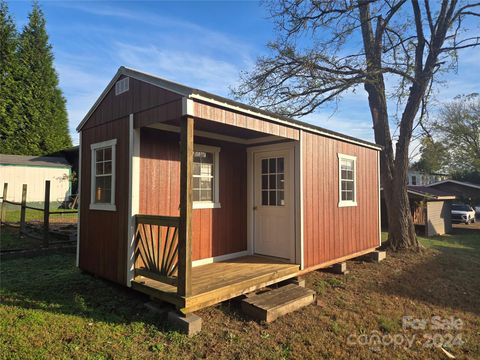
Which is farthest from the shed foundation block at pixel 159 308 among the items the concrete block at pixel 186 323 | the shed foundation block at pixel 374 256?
the shed foundation block at pixel 374 256

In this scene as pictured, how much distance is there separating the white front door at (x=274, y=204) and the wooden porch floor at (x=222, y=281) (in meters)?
0.35

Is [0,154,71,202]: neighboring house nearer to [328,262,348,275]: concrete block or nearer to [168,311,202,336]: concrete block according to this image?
[168,311,202,336]: concrete block

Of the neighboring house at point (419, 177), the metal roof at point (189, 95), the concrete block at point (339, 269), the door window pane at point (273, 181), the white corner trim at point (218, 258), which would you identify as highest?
the neighboring house at point (419, 177)

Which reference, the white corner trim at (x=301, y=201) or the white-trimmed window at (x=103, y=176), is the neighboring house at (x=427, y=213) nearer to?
the white corner trim at (x=301, y=201)

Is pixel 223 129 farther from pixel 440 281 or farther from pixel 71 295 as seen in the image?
pixel 440 281

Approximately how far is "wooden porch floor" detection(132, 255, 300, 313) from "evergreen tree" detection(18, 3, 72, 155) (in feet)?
68.2

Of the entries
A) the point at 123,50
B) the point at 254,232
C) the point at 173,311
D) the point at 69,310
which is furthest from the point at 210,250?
the point at 123,50

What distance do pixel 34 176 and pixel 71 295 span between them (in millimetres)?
15093

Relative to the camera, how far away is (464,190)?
890 inches

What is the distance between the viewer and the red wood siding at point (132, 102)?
168 inches

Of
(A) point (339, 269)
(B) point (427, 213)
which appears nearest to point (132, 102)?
(A) point (339, 269)

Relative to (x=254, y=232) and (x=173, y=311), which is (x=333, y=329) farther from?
(x=254, y=232)

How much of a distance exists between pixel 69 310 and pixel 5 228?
330 inches

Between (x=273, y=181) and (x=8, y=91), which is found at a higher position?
(x=8, y=91)
